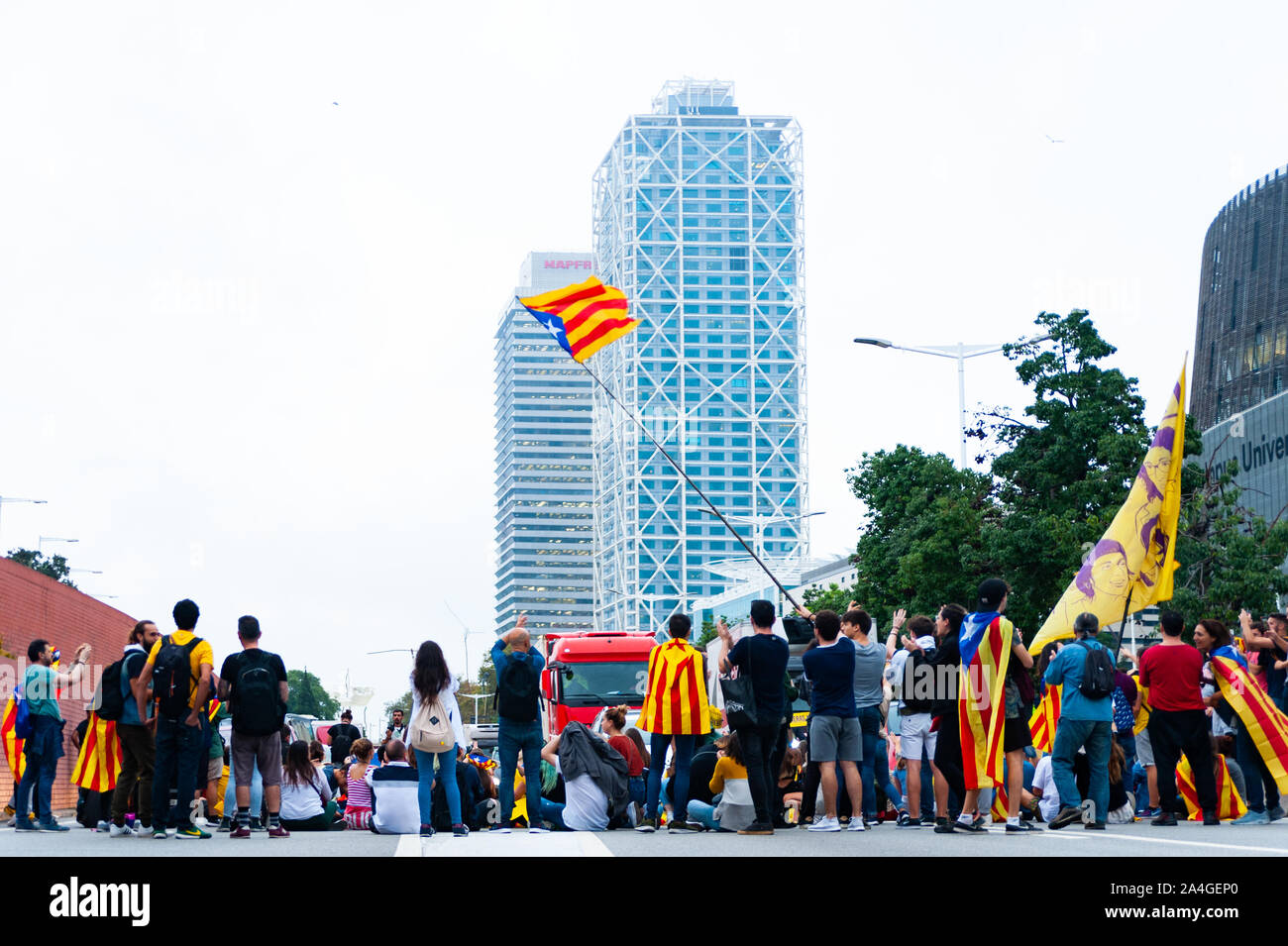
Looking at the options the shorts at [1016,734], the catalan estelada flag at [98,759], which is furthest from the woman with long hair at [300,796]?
the shorts at [1016,734]

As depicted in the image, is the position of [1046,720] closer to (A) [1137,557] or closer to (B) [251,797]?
(A) [1137,557]

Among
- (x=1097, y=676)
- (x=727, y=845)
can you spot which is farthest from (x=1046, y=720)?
(x=727, y=845)

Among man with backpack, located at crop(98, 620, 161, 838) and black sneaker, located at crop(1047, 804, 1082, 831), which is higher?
man with backpack, located at crop(98, 620, 161, 838)

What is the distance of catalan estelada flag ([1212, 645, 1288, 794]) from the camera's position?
1419 cm

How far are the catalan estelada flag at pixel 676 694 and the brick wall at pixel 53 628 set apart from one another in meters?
14.9

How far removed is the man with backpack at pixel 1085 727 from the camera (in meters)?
12.7

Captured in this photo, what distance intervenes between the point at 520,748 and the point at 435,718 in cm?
177

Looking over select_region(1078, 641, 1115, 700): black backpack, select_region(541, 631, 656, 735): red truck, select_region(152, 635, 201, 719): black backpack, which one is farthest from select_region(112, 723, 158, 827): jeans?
select_region(541, 631, 656, 735): red truck

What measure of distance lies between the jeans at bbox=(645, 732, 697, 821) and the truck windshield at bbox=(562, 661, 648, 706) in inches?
487

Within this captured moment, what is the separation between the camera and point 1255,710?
1431cm

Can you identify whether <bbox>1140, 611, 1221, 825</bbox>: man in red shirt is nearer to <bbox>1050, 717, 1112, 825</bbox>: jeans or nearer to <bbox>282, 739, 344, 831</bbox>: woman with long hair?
<bbox>1050, 717, 1112, 825</bbox>: jeans

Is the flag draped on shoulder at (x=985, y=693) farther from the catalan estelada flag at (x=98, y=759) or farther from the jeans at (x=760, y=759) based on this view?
the catalan estelada flag at (x=98, y=759)
